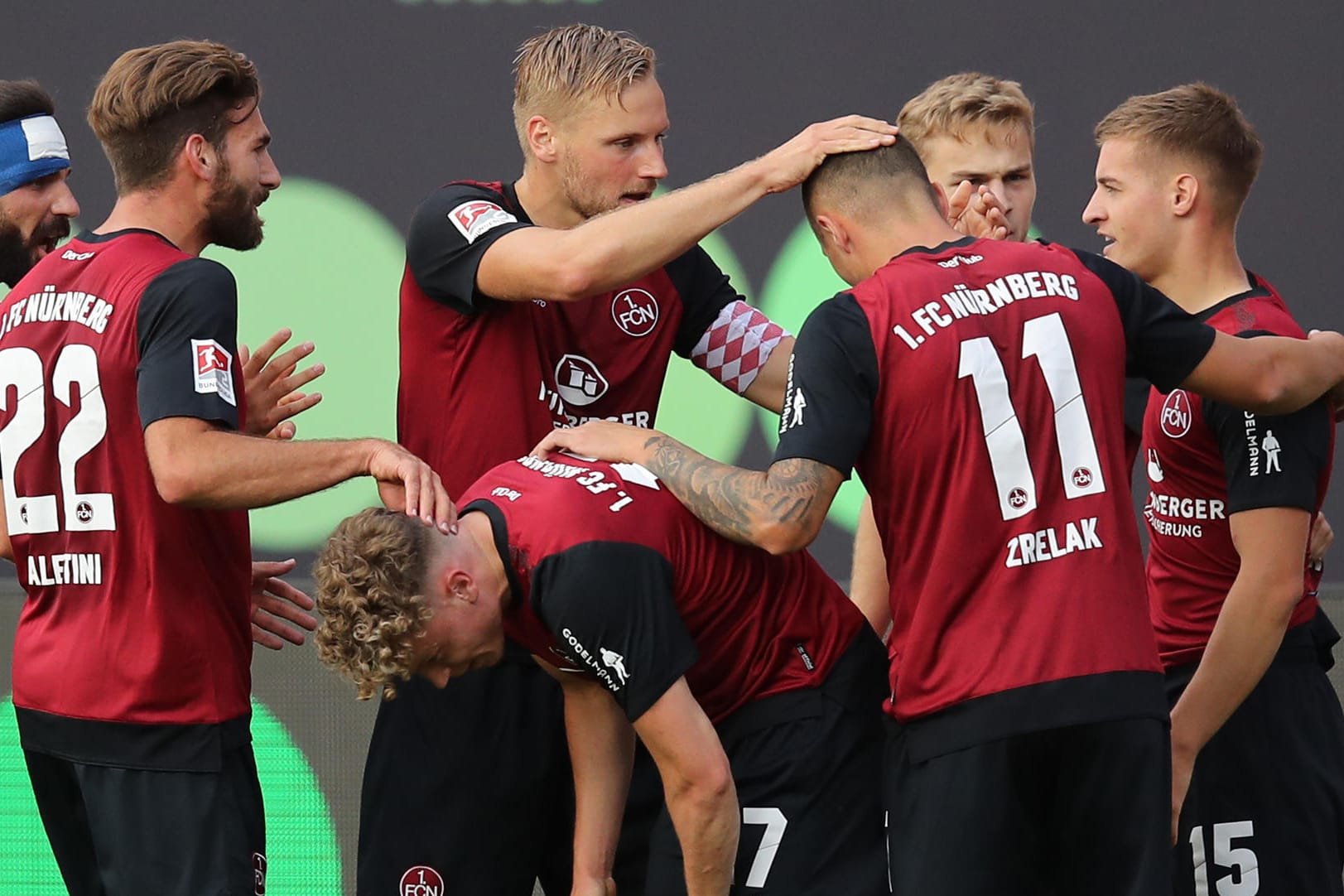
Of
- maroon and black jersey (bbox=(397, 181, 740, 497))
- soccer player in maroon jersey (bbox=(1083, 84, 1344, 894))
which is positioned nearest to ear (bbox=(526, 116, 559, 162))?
maroon and black jersey (bbox=(397, 181, 740, 497))

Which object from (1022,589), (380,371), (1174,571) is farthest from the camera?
(380,371)

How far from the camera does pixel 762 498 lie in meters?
2.49

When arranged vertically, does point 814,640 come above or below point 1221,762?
above

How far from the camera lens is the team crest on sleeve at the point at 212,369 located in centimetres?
265

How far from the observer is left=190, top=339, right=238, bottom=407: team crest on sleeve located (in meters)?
2.65

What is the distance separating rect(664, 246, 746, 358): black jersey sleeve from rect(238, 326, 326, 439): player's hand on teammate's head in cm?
72

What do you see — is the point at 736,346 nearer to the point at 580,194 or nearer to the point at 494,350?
the point at 580,194

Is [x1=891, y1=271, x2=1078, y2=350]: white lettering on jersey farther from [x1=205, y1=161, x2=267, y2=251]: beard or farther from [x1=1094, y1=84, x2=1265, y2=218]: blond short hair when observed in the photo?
[x1=205, y1=161, x2=267, y2=251]: beard

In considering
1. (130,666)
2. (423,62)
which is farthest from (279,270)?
(130,666)

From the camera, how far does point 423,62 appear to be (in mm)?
4594

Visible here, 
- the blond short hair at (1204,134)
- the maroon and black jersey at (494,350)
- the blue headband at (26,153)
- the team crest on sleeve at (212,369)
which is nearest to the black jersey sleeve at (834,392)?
the maroon and black jersey at (494,350)

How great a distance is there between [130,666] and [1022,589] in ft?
4.76

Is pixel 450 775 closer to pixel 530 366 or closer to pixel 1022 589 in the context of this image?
pixel 530 366

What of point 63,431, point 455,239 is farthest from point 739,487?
point 63,431
